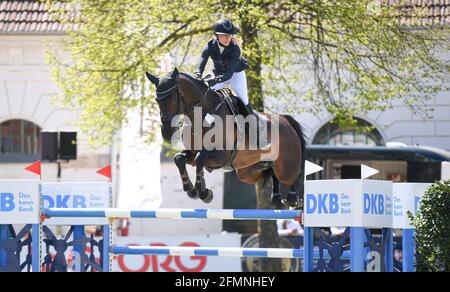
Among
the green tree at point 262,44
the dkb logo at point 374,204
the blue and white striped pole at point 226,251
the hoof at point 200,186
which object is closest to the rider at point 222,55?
the hoof at point 200,186

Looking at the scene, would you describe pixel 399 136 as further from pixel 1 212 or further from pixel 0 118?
pixel 1 212

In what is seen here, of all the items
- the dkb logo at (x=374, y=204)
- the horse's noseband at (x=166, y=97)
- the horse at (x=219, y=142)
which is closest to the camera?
the dkb logo at (x=374, y=204)

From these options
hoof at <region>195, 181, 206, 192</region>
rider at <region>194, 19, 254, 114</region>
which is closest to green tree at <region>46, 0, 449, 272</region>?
rider at <region>194, 19, 254, 114</region>

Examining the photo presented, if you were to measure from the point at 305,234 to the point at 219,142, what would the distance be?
185 centimetres

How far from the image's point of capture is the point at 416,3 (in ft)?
57.3

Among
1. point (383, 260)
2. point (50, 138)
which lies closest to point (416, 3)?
point (50, 138)

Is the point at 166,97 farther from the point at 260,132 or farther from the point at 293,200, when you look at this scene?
the point at 293,200

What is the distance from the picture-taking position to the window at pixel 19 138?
2414cm

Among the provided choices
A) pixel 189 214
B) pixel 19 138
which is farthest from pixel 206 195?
pixel 19 138

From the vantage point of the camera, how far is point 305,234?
873 centimetres

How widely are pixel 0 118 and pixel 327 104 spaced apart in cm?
1028

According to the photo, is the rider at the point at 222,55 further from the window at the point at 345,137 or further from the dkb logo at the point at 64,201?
the window at the point at 345,137

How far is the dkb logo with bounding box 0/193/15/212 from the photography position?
30.5ft

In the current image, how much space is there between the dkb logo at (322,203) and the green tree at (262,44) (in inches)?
273
